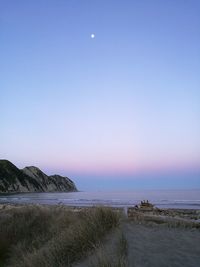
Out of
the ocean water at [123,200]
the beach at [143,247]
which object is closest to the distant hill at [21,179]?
the ocean water at [123,200]

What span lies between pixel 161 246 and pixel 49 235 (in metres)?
5.00

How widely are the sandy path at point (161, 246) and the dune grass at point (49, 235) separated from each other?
0.86 m

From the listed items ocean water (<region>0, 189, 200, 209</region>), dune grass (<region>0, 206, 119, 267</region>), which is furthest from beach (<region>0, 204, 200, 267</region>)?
ocean water (<region>0, 189, 200, 209</region>)

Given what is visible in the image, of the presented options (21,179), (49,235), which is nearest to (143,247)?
(49,235)

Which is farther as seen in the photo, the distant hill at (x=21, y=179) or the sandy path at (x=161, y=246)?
the distant hill at (x=21, y=179)

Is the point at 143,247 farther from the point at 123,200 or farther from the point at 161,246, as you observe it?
the point at 123,200

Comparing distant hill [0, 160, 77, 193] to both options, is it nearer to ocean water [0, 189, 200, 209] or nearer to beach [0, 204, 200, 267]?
ocean water [0, 189, 200, 209]

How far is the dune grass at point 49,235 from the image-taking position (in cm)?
959

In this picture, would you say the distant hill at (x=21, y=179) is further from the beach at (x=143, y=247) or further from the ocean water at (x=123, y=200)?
the beach at (x=143, y=247)

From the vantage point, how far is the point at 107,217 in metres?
11.4

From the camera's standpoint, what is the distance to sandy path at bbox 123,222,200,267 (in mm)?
8250

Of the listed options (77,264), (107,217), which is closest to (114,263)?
(77,264)

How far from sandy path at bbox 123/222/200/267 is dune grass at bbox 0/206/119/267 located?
859 millimetres

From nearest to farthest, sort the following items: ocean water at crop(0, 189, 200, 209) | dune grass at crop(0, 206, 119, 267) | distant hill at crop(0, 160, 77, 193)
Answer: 1. dune grass at crop(0, 206, 119, 267)
2. ocean water at crop(0, 189, 200, 209)
3. distant hill at crop(0, 160, 77, 193)
